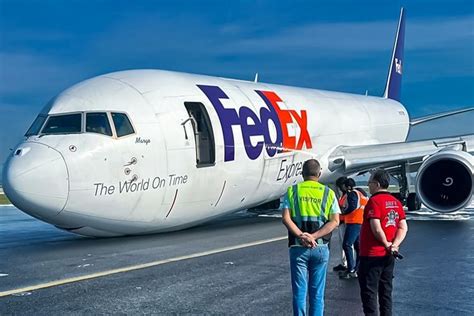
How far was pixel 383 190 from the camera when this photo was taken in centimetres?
555

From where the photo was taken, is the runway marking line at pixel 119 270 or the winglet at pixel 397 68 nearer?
the runway marking line at pixel 119 270

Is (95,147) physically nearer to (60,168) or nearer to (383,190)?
(60,168)

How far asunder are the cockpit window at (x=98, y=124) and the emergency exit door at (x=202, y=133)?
186 cm

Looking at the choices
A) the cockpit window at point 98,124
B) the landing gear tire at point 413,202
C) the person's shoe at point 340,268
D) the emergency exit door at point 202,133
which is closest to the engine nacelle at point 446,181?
the landing gear tire at point 413,202

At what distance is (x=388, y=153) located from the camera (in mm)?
17156

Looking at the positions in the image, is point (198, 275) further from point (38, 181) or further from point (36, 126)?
point (36, 126)

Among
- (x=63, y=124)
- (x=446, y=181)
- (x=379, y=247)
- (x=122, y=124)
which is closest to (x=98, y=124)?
(x=122, y=124)

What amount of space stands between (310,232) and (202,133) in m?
7.15

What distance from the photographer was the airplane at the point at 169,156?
982 centimetres

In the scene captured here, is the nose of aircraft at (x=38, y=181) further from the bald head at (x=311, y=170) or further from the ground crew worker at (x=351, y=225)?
the bald head at (x=311, y=170)

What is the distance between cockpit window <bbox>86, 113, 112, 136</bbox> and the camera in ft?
34.1

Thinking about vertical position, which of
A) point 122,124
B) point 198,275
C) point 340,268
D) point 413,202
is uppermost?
point 122,124

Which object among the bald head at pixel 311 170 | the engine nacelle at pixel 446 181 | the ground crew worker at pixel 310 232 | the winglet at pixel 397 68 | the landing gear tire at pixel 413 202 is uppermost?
the winglet at pixel 397 68

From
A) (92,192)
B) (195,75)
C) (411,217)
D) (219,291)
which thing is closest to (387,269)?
(219,291)
